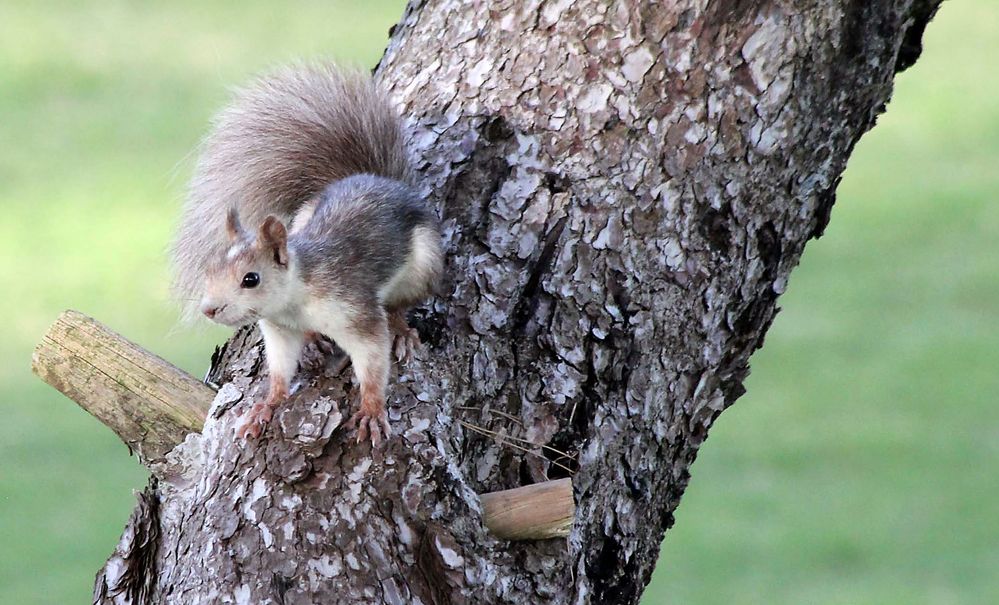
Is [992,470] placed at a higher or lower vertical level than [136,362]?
higher

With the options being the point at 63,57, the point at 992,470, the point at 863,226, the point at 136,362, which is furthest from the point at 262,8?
the point at 136,362

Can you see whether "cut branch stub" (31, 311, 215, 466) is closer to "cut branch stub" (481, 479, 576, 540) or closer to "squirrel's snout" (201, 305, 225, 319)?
"squirrel's snout" (201, 305, 225, 319)

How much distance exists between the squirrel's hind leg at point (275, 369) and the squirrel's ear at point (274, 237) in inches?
4.5

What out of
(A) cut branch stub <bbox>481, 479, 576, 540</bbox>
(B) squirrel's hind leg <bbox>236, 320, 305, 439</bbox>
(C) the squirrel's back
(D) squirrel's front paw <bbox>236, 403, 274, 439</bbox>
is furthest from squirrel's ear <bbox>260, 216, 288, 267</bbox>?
(A) cut branch stub <bbox>481, 479, 576, 540</bbox>

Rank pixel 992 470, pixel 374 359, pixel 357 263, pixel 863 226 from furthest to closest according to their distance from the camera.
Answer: pixel 863 226
pixel 992 470
pixel 357 263
pixel 374 359

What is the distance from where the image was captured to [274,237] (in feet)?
7.11

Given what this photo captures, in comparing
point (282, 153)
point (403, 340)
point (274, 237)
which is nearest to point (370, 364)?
point (403, 340)

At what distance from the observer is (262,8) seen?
9734 mm

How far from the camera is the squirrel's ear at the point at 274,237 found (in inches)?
85.0

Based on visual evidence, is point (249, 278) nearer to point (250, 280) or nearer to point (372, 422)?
point (250, 280)

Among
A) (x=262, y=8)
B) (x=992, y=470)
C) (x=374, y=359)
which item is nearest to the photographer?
(x=374, y=359)

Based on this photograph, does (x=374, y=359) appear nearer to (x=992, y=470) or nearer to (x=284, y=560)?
(x=284, y=560)

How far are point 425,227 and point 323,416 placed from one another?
37cm

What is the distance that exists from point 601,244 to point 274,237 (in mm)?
500
